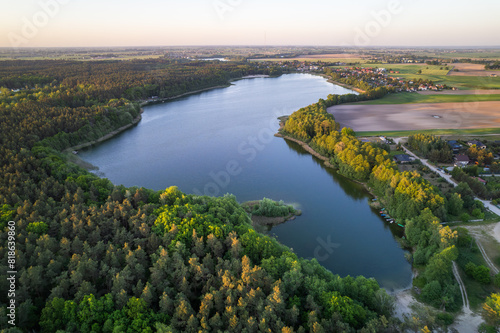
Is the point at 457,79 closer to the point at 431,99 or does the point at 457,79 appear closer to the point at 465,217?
the point at 431,99

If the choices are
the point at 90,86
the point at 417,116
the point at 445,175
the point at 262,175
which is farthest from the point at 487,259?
the point at 90,86

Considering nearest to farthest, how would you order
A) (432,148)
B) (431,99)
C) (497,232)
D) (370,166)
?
(497,232) < (370,166) < (432,148) < (431,99)

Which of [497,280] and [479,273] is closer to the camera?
[497,280]

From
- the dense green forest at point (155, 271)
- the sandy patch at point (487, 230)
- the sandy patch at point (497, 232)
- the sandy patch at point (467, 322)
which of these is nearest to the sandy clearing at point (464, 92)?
the sandy patch at point (497, 232)

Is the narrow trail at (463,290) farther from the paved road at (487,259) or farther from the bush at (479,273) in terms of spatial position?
the paved road at (487,259)

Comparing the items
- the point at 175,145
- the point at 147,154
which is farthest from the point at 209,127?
the point at 147,154

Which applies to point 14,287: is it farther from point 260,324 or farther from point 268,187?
point 268,187
